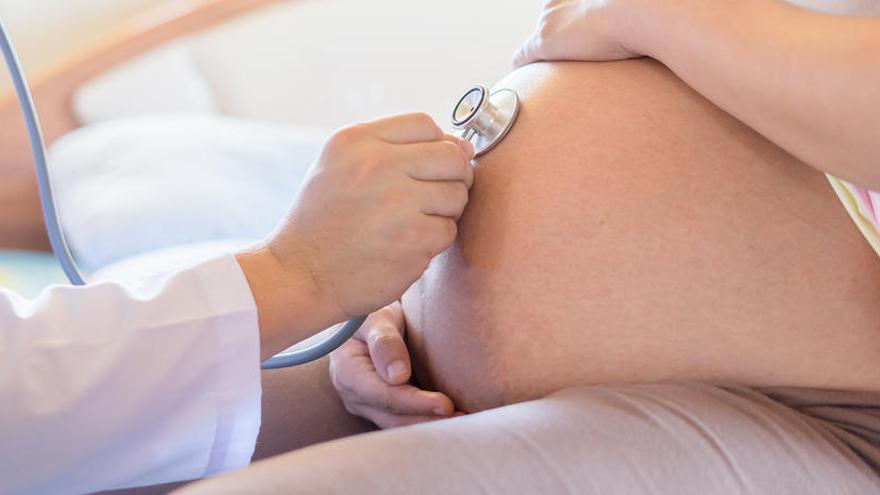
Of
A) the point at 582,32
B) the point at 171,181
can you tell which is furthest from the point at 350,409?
the point at 171,181

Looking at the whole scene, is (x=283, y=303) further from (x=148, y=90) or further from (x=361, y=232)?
(x=148, y=90)

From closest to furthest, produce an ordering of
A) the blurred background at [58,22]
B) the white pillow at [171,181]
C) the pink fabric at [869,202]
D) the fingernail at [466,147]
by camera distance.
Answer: the pink fabric at [869,202]
the fingernail at [466,147]
the white pillow at [171,181]
the blurred background at [58,22]

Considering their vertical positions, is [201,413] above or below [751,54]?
below

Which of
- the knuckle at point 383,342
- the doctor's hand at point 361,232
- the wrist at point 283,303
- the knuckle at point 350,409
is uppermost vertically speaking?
the doctor's hand at point 361,232

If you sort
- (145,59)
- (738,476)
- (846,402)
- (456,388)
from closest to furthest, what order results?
(738,476) < (846,402) < (456,388) < (145,59)

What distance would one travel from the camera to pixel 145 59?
8.44 ft

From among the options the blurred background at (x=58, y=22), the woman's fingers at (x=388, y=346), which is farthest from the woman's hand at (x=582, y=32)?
the blurred background at (x=58, y=22)

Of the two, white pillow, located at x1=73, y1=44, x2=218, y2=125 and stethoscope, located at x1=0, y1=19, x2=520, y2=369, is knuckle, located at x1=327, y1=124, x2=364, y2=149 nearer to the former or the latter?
stethoscope, located at x1=0, y1=19, x2=520, y2=369

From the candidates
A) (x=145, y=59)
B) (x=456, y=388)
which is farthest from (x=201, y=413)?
(x=145, y=59)

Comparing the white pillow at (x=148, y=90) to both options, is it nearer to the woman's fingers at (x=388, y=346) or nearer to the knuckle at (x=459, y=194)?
the woman's fingers at (x=388, y=346)

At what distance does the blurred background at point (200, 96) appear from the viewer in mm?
2098

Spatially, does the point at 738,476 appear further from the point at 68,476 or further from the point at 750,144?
the point at 68,476

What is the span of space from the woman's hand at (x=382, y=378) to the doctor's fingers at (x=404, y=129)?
0.20 meters

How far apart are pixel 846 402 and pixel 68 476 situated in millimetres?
606
